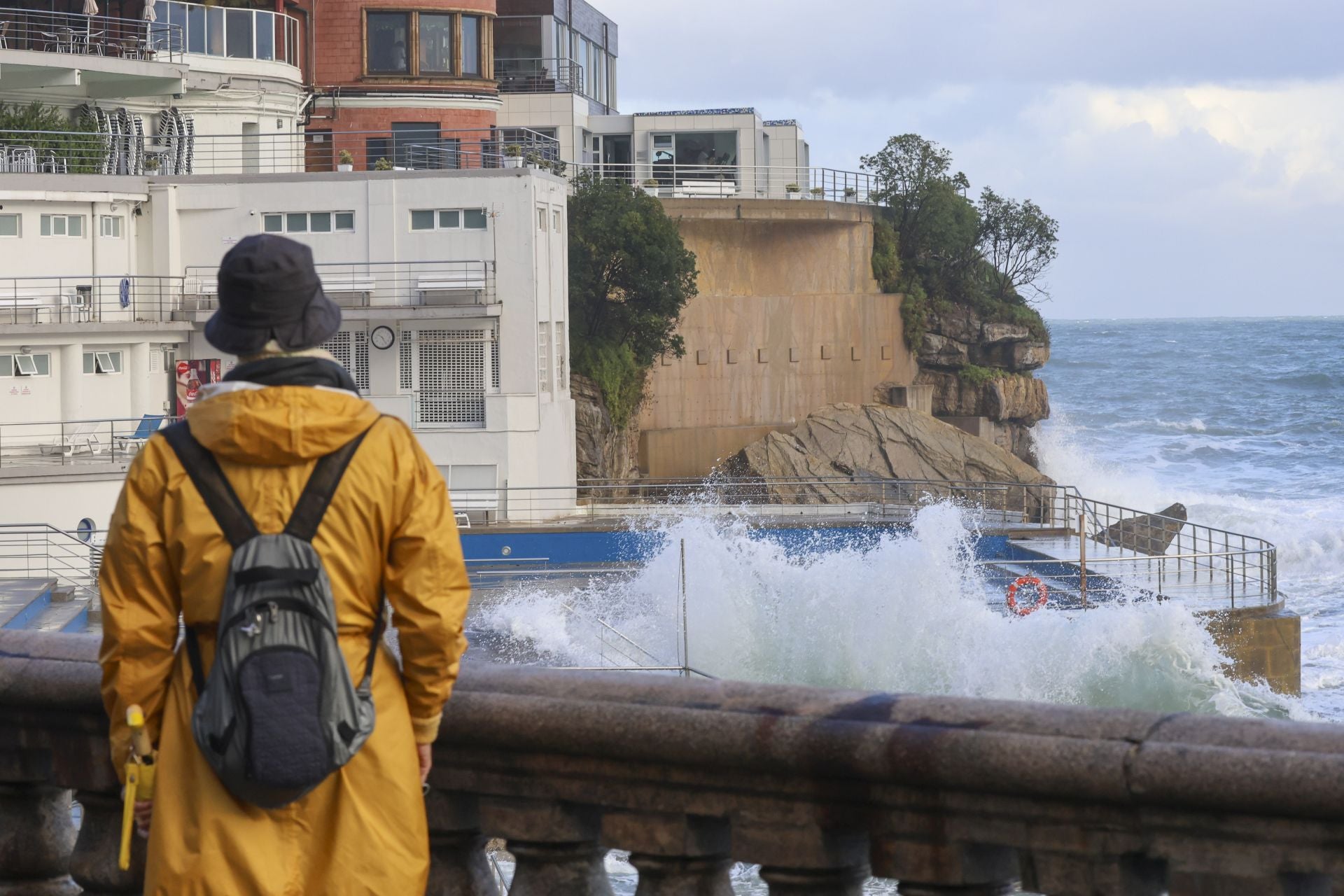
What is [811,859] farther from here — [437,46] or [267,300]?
[437,46]

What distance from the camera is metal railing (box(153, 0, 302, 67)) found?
4200 cm

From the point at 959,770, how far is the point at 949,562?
24.5 metres

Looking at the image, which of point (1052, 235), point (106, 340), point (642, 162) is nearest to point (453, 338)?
point (106, 340)

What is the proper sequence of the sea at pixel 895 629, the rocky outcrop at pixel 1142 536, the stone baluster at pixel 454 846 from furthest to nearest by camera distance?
the rocky outcrop at pixel 1142 536, the sea at pixel 895 629, the stone baluster at pixel 454 846

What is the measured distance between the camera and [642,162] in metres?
59.8

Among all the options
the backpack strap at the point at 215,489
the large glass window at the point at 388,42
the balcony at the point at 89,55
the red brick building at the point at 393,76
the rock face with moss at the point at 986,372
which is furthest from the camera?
the rock face with moss at the point at 986,372

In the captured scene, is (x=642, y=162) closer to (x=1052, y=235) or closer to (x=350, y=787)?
(x=1052, y=235)

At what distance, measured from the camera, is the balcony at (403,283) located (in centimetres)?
3762

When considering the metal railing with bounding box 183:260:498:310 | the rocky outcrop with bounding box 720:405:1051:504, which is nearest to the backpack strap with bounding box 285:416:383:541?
the metal railing with bounding box 183:260:498:310

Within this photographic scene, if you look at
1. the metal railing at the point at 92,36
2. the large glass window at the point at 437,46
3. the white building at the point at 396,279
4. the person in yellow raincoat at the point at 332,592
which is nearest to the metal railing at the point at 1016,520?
the white building at the point at 396,279

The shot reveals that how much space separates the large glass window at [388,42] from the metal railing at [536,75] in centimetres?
1258

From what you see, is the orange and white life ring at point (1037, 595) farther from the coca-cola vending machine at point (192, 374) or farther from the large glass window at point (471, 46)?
the large glass window at point (471, 46)

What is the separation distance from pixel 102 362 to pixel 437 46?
48.1ft

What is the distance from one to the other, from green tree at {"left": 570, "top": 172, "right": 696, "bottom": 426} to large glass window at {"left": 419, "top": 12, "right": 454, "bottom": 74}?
214 inches
